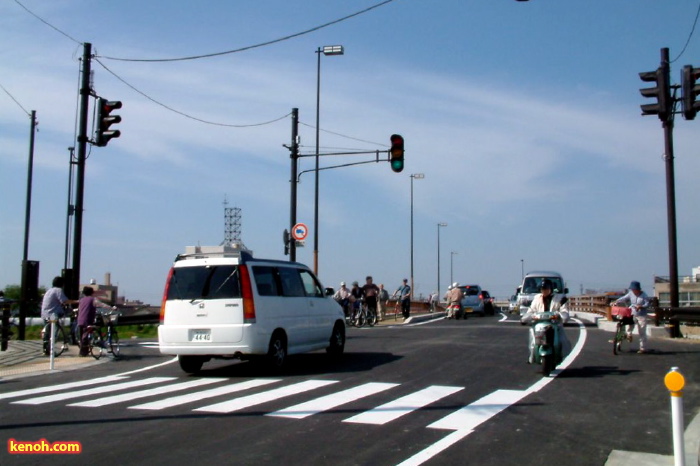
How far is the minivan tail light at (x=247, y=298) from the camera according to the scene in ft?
40.5

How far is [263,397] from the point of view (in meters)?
10.0

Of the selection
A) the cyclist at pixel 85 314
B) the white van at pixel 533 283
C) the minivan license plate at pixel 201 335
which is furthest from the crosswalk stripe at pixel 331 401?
the white van at pixel 533 283

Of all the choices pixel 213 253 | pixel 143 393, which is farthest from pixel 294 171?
pixel 143 393

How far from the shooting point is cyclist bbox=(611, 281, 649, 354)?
15.5m

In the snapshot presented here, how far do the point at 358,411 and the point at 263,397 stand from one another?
5.68ft

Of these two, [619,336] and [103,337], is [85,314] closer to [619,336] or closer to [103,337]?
[103,337]

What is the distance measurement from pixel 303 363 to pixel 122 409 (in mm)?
5617

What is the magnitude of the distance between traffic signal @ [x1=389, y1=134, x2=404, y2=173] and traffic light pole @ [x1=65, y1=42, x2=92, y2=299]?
28.7ft

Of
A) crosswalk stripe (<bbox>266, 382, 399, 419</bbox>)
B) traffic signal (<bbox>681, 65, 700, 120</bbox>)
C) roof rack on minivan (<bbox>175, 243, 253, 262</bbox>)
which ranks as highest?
traffic signal (<bbox>681, 65, 700, 120</bbox>)

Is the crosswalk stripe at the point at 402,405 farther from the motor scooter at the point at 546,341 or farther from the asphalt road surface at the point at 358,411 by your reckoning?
the motor scooter at the point at 546,341

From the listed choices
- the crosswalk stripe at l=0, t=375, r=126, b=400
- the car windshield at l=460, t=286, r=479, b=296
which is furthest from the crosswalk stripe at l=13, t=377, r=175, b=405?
the car windshield at l=460, t=286, r=479, b=296

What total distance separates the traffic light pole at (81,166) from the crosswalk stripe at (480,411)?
11.2m

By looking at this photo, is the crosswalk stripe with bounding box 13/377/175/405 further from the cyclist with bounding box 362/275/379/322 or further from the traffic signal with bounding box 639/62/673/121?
the cyclist with bounding box 362/275/379/322

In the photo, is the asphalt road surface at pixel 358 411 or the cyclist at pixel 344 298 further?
the cyclist at pixel 344 298
